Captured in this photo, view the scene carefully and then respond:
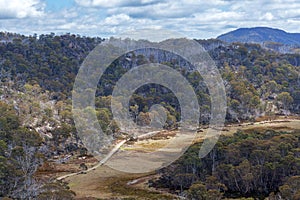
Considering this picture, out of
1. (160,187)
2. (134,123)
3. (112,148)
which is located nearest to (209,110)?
(134,123)

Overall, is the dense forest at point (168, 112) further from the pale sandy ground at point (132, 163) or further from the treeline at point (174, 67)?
the pale sandy ground at point (132, 163)

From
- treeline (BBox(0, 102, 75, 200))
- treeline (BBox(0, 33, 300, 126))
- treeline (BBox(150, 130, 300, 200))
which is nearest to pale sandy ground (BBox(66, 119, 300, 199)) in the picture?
treeline (BBox(150, 130, 300, 200))

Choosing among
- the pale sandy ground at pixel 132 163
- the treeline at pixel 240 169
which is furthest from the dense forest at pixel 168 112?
the pale sandy ground at pixel 132 163

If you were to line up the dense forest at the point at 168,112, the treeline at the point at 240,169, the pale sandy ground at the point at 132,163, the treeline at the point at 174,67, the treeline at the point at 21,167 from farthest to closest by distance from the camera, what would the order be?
the treeline at the point at 174,67, the pale sandy ground at the point at 132,163, the dense forest at the point at 168,112, the treeline at the point at 240,169, the treeline at the point at 21,167

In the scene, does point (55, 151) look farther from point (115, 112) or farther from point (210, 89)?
point (210, 89)

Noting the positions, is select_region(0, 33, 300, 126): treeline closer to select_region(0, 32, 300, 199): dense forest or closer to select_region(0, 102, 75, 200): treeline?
select_region(0, 32, 300, 199): dense forest

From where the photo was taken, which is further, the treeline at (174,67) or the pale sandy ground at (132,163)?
the treeline at (174,67)
